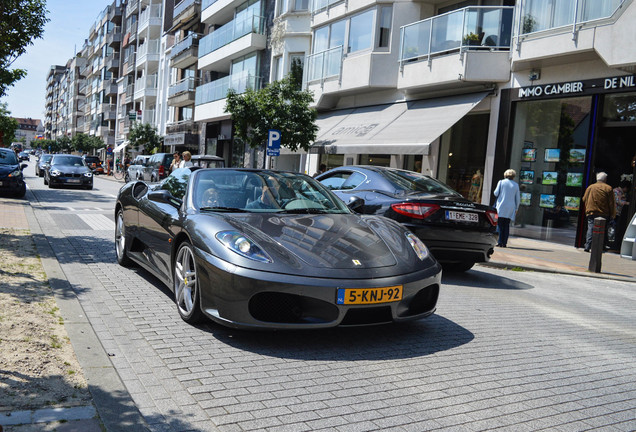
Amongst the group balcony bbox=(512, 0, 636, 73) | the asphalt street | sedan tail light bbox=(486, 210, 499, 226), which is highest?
balcony bbox=(512, 0, 636, 73)

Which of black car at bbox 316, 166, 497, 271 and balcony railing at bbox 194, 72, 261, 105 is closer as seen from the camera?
black car at bbox 316, 166, 497, 271

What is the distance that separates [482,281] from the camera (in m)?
8.20

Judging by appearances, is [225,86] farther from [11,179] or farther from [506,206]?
[506,206]

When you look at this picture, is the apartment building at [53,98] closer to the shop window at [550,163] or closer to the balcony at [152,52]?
the balcony at [152,52]

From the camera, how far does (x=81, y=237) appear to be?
31.8 ft

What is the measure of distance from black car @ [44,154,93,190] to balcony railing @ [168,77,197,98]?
18014 mm

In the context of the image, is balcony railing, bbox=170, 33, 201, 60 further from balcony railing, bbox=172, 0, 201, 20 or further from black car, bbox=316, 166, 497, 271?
black car, bbox=316, 166, 497, 271

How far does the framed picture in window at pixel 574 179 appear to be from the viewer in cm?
1394

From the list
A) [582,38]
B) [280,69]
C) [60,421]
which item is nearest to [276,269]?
[60,421]

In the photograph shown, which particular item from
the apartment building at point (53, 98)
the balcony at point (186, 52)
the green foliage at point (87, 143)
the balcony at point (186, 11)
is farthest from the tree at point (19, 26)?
the apartment building at point (53, 98)

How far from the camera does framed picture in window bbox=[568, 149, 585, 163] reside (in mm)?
13946

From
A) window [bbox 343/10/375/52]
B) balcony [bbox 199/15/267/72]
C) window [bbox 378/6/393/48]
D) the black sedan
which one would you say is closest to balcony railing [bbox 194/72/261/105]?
balcony [bbox 199/15/267/72]

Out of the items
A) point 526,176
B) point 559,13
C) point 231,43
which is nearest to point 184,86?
point 231,43

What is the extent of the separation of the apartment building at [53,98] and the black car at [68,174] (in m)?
132
